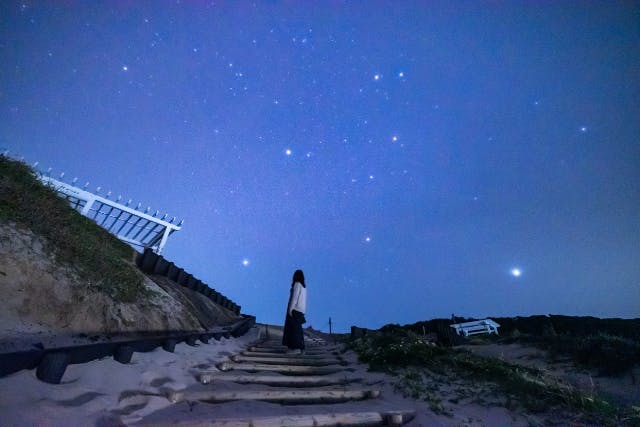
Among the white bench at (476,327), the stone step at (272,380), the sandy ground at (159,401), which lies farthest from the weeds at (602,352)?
the white bench at (476,327)

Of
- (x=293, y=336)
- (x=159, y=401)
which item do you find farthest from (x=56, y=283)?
(x=293, y=336)

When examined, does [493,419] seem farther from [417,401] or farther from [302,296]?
[302,296]

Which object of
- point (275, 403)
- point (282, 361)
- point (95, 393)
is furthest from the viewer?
point (282, 361)

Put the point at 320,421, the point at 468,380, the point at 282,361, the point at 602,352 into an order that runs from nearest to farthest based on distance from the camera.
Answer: the point at 320,421 → the point at 468,380 → the point at 282,361 → the point at 602,352

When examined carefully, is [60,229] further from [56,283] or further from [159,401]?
[159,401]

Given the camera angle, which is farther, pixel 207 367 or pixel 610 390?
pixel 610 390

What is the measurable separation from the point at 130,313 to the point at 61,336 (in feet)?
4.46

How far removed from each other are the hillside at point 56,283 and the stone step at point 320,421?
1825mm

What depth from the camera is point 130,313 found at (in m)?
4.53

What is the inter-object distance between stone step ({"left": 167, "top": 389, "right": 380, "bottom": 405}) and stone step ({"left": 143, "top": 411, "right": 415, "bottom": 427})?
2.04ft

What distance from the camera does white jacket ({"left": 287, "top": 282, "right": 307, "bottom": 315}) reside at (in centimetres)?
681

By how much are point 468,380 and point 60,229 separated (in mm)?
6741

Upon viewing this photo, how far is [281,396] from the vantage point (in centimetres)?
309

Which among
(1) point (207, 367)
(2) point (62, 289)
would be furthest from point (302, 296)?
(2) point (62, 289)
